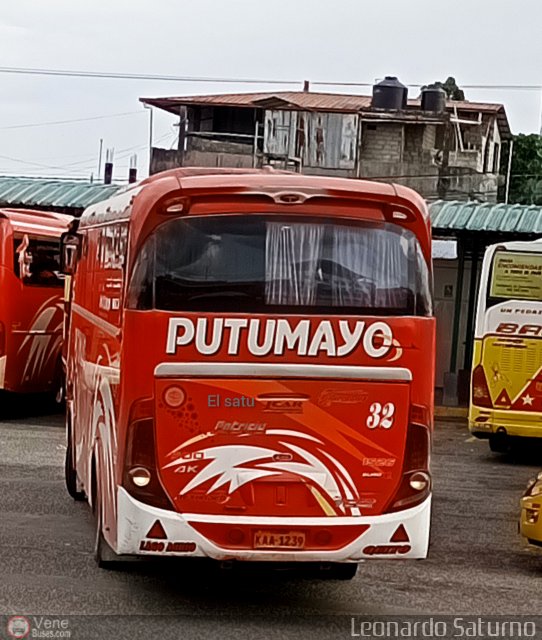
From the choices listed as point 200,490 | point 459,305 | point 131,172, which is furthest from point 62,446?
point 131,172

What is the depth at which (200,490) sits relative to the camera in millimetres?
8141

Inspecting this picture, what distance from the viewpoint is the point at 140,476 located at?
26.7 ft

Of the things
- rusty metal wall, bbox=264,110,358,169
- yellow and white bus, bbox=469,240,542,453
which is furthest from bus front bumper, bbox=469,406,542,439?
rusty metal wall, bbox=264,110,358,169

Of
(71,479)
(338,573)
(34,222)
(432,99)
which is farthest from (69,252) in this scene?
(432,99)

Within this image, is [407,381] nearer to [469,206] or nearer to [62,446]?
[62,446]

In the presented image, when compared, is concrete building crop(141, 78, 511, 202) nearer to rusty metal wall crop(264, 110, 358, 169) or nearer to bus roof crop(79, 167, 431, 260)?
rusty metal wall crop(264, 110, 358, 169)

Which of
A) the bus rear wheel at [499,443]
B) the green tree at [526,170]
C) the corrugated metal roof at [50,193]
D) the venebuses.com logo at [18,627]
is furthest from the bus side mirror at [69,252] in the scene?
the green tree at [526,170]

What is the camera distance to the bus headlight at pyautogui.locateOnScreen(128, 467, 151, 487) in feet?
26.7

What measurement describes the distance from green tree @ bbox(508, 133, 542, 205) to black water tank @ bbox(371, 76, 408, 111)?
10.1 m

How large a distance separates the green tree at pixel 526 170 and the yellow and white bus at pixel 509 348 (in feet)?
116

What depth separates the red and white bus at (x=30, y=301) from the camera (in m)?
19.5

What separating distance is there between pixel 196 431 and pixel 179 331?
2.11ft

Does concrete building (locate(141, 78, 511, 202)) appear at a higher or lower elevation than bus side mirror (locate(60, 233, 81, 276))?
higher

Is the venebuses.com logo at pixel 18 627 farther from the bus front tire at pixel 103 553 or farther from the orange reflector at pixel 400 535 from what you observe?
the orange reflector at pixel 400 535
